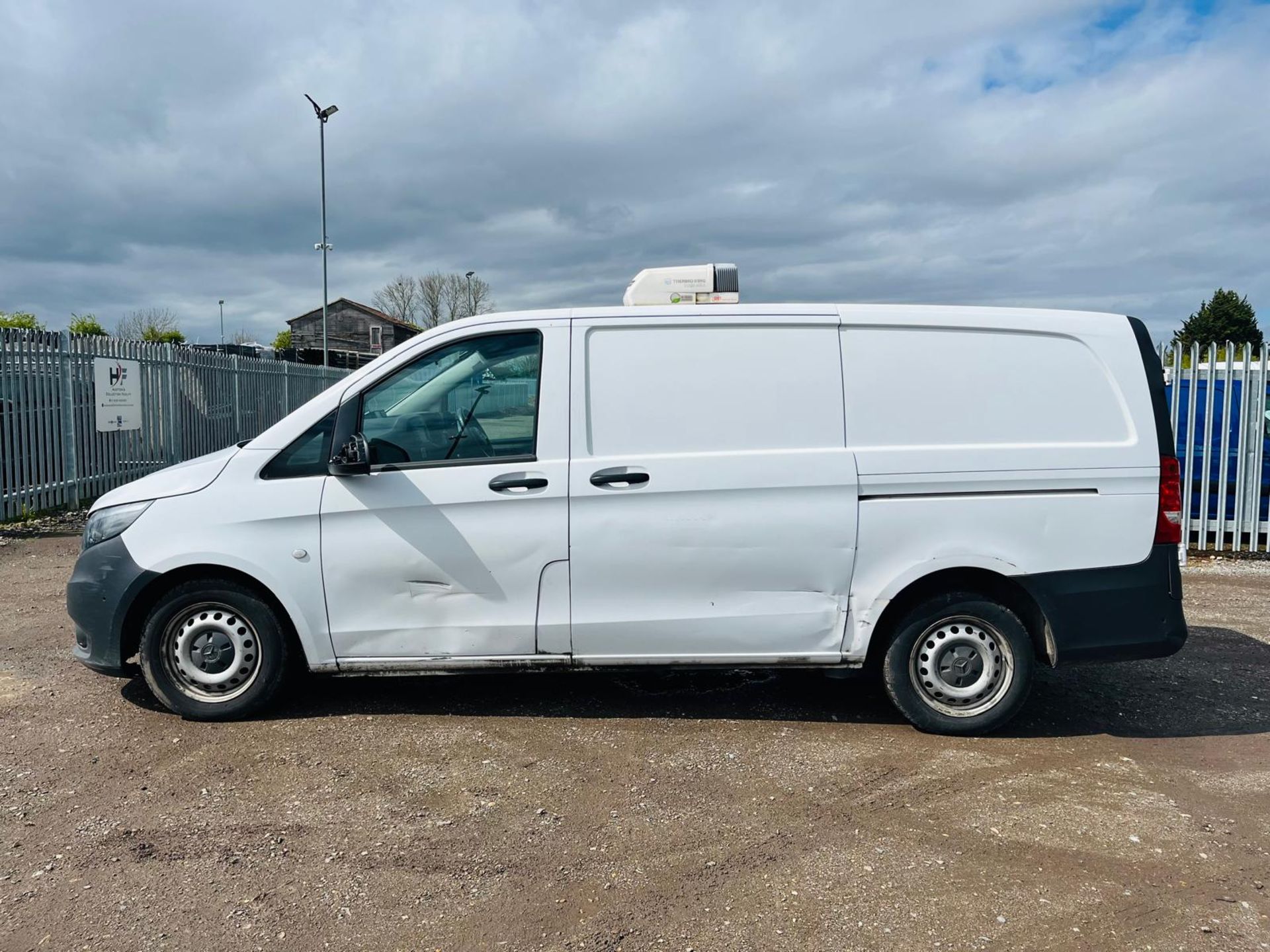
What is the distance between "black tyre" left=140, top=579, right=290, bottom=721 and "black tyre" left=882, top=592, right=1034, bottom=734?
2980 mm

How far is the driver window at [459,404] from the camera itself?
442 cm

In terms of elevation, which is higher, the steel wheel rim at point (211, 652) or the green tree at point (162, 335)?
the green tree at point (162, 335)

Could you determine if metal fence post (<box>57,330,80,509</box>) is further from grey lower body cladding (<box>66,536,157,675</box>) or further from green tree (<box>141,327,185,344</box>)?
green tree (<box>141,327,185,344</box>)

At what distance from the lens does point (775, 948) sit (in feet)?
9.21

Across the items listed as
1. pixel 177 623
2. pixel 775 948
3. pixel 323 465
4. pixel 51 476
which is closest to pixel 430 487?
pixel 323 465

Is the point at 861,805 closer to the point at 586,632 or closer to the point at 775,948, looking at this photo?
the point at 775,948

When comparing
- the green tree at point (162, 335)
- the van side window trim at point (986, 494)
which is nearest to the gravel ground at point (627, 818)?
the van side window trim at point (986, 494)

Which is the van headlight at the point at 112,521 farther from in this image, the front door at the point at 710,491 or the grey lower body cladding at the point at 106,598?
the front door at the point at 710,491

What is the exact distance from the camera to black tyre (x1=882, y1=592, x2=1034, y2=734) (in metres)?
4.36

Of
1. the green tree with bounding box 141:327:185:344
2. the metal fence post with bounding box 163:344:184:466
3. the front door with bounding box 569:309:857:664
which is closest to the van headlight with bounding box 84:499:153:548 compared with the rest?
the front door with bounding box 569:309:857:664

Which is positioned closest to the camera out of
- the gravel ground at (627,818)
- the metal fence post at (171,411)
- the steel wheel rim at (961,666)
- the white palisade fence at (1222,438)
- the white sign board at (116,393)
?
the gravel ground at (627,818)

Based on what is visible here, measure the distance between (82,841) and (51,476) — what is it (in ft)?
30.7

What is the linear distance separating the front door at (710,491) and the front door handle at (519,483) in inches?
6.3

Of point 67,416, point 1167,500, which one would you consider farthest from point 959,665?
point 67,416
